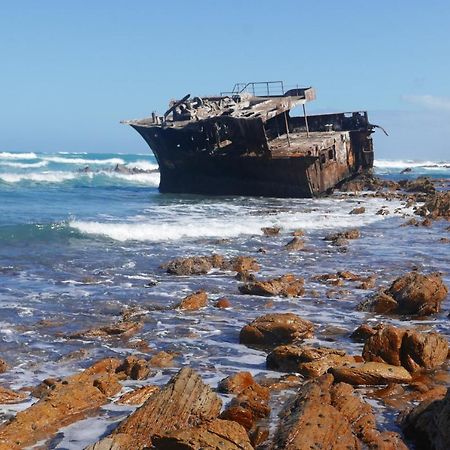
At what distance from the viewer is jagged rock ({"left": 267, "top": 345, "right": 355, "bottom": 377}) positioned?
6168mm

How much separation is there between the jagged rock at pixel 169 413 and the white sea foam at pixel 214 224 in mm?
11638

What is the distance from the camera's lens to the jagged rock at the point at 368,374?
584cm

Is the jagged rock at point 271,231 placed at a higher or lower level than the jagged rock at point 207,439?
higher

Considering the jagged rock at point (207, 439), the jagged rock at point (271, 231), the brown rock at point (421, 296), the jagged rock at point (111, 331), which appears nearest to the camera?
the jagged rock at point (207, 439)

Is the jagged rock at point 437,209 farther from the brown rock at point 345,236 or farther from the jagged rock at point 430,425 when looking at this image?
the jagged rock at point 430,425

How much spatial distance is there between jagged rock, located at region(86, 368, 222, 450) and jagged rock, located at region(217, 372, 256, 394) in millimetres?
770

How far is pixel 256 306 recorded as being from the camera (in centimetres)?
950

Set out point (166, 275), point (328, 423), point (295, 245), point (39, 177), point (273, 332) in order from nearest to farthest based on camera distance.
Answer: point (328, 423), point (273, 332), point (166, 275), point (295, 245), point (39, 177)

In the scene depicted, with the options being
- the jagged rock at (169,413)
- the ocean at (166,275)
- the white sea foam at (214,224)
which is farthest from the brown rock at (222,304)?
the white sea foam at (214,224)

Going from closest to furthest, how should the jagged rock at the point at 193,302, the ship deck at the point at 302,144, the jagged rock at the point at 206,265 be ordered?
1. the jagged rock at the point at 193,302
2. the jagged rock at the point at 206,265
3. the ship deck at the point at 302,144

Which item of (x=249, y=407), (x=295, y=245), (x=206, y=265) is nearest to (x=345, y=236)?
(x=295, y=245)

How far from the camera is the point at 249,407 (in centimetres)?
507

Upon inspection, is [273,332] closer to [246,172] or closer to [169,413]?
[169,413]

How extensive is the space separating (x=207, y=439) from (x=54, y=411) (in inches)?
71.5
